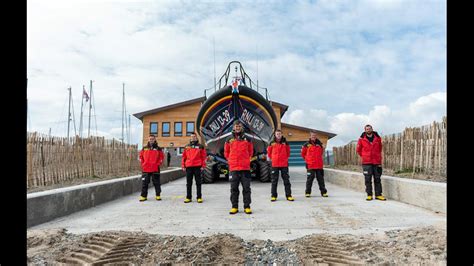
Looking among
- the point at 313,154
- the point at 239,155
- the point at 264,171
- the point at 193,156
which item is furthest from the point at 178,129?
the point at 239,155

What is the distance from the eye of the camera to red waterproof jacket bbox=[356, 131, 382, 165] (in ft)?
24.4

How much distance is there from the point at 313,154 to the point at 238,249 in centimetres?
510

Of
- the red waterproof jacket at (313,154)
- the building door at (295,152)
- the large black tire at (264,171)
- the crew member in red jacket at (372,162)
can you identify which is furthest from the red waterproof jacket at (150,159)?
the building door at (295,152)

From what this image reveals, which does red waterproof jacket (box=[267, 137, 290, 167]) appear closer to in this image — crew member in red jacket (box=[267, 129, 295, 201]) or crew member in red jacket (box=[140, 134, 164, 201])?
crew member in red jacket (box=[267, 129, 295, 201])

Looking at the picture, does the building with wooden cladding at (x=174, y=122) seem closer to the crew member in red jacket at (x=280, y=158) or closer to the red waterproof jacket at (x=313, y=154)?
the red waterproof jacket at (x=313, y=154)

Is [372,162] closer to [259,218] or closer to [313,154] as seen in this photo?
[313,154]

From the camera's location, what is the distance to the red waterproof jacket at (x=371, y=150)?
7.45 metres

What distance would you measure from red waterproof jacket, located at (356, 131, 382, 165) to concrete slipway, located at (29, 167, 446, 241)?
36.9 inches

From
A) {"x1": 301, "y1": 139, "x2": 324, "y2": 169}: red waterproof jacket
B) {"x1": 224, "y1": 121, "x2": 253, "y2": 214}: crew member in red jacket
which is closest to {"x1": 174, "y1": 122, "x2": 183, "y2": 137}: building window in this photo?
{"x1": 301, "y1": 139, "x2": 324, "y2": 169}: red waterproof jacket

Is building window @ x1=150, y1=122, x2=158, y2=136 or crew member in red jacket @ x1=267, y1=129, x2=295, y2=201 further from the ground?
building window @ x1=150, y1=122, x2=158, y2=136

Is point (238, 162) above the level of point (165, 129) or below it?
below

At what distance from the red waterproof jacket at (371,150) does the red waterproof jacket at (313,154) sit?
99 centimetres

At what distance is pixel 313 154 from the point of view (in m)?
8.14
